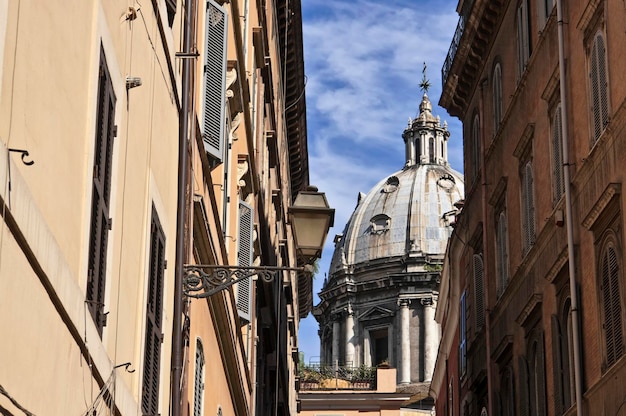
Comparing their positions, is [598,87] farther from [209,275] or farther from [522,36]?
[209,275]

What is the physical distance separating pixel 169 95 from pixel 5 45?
592 cm

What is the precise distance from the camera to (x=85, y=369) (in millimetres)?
7977

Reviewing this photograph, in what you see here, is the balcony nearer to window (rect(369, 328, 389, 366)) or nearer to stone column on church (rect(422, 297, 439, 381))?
stone column on church (rect(422, 297, 439, 381))

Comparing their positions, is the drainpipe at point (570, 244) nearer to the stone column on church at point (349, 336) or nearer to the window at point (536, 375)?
the window at point (536, 375)

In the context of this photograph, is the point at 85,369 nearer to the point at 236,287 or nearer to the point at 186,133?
the point at 186,133

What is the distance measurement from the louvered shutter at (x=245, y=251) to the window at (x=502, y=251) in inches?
238

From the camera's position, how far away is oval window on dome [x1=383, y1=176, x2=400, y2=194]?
319 feet

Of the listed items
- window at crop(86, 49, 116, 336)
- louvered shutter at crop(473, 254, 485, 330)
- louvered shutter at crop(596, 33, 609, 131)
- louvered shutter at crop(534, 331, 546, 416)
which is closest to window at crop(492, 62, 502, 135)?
louvered shutter at crop(473, 254, 485, 330)

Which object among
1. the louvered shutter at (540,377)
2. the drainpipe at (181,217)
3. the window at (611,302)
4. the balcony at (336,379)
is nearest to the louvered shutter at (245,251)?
the louvered shutter at (540,377)

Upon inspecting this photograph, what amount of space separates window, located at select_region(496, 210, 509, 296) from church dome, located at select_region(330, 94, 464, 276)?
63582mm

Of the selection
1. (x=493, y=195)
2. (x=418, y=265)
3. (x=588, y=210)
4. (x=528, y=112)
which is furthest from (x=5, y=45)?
(x=418, y=265)

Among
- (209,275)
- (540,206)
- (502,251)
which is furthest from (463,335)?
(209,275)

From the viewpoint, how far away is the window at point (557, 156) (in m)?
19.8

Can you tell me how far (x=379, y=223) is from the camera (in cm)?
9475
